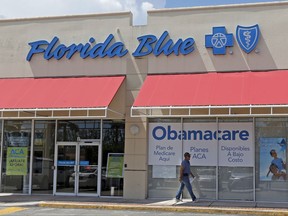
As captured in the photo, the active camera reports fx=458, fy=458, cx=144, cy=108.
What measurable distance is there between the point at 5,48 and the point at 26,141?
4096mm

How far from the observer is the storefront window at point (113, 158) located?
18234 mm

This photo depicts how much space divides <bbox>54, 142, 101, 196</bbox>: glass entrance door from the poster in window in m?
6.42

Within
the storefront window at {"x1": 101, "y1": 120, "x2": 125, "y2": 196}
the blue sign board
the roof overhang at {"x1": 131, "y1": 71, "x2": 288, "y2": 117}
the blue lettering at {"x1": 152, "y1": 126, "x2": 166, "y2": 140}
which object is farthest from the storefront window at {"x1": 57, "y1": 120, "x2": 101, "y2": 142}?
the blue sign board

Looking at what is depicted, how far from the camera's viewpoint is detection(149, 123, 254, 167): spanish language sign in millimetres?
17062

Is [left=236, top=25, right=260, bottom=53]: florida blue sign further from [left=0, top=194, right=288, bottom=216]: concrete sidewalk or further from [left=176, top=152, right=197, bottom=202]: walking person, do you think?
[left=0, top=194, right=288, bottom=216]: concrete sidewalk

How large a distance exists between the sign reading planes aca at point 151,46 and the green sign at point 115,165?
4.01 meters

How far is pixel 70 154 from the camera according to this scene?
1883cm

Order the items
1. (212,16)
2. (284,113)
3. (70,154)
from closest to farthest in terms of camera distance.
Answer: (284,113) → (212,16) → (70,154)

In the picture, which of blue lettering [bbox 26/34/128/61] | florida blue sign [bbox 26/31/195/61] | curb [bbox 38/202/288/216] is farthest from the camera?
blue lettering [bbox 26/34/128/61]

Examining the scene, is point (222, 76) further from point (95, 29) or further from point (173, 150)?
point (95, 29)

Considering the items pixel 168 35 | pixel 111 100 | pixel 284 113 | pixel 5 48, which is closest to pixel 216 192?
pixel 284 113

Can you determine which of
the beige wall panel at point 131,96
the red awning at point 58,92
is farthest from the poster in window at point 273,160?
the red awning at point 58,92

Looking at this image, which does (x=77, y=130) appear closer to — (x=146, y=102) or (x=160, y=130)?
(x=160, y=130)

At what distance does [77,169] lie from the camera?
18.7 metres
